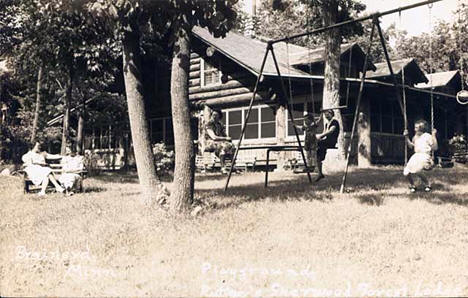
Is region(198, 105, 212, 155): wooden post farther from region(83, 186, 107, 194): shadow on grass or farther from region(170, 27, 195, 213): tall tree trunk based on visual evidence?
region(170, 27, 195, 213): tall tree trunk

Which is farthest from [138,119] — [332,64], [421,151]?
[332,64]

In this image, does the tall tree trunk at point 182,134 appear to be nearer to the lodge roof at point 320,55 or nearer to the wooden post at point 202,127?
the lodge roof at point 320,55

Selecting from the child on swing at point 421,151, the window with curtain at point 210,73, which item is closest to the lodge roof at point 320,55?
the window with curtain at point 210,73

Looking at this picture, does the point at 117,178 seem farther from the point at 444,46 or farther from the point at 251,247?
the point at 444,46

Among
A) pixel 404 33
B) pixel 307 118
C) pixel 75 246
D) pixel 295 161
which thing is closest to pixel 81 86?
pixel 295 161

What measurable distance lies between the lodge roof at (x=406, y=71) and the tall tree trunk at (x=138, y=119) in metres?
15.4

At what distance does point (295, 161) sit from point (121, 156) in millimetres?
12262

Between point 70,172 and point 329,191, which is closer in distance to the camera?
point 329,191

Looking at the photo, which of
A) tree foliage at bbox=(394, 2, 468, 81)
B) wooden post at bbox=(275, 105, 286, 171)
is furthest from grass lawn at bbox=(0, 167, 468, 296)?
tree foliage at bbox=(394, 2, 468, 81)

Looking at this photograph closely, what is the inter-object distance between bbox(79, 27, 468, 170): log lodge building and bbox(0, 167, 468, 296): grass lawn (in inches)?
414

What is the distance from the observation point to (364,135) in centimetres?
2083

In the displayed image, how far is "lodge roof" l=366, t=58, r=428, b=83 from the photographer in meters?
23.4

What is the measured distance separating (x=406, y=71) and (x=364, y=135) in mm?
Result: 6392

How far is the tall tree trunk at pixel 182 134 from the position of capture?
8812 mm
